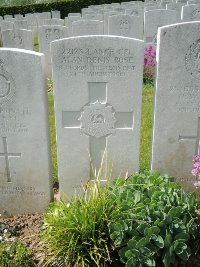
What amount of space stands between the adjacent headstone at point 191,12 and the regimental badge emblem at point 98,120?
6.34 metres

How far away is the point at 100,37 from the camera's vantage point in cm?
321

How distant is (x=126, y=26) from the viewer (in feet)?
27.1

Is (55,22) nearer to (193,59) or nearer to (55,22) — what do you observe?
(55,22)

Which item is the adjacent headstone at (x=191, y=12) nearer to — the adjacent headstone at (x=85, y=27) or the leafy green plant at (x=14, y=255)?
the adjacent headstone at (x=85, y=27)

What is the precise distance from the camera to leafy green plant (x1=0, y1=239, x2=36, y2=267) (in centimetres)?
288

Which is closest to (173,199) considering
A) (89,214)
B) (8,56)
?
(89,214)

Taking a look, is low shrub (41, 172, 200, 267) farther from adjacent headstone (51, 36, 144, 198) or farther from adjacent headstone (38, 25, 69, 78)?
adjacent headstone (38, 25, 69, 78)

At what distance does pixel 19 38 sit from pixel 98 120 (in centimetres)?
594

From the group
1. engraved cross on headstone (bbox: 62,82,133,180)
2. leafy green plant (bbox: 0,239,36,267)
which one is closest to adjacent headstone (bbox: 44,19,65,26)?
engraved cross on headstone (bbox: 62,82,133,180)

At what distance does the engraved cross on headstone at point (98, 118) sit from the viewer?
3.44 meters

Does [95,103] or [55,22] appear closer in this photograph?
[95,103]

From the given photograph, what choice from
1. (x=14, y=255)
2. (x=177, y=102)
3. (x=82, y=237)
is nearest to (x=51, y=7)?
(x=177, y=102)

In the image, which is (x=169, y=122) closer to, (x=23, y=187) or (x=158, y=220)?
(x=158, y=220)

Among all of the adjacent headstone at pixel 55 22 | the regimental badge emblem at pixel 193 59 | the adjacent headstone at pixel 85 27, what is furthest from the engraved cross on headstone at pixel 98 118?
the adjacent headstone at pixel 55 22
